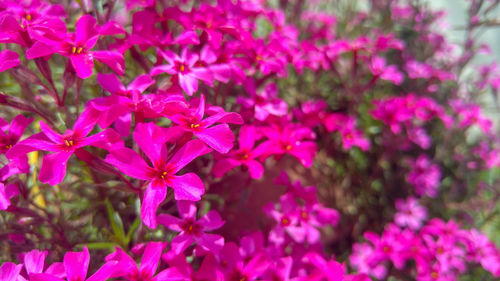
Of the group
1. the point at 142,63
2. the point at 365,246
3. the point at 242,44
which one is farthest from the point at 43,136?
the point at 365,246

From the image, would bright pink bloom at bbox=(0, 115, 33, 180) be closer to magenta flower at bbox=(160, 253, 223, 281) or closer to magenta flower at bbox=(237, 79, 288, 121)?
magenta flower at bbox=(160, 253, 223, 281)

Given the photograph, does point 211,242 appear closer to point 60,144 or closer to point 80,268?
point 80,268

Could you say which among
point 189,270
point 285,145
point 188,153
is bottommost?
point 189,270

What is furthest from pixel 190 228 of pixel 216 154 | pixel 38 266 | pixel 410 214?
pixel 410 214

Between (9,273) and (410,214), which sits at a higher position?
(9,273)

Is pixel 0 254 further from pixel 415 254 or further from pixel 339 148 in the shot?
pixel 339 148

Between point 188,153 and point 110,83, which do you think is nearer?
point 188,153

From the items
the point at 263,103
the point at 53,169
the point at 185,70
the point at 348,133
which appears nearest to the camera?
the point at 53,169
